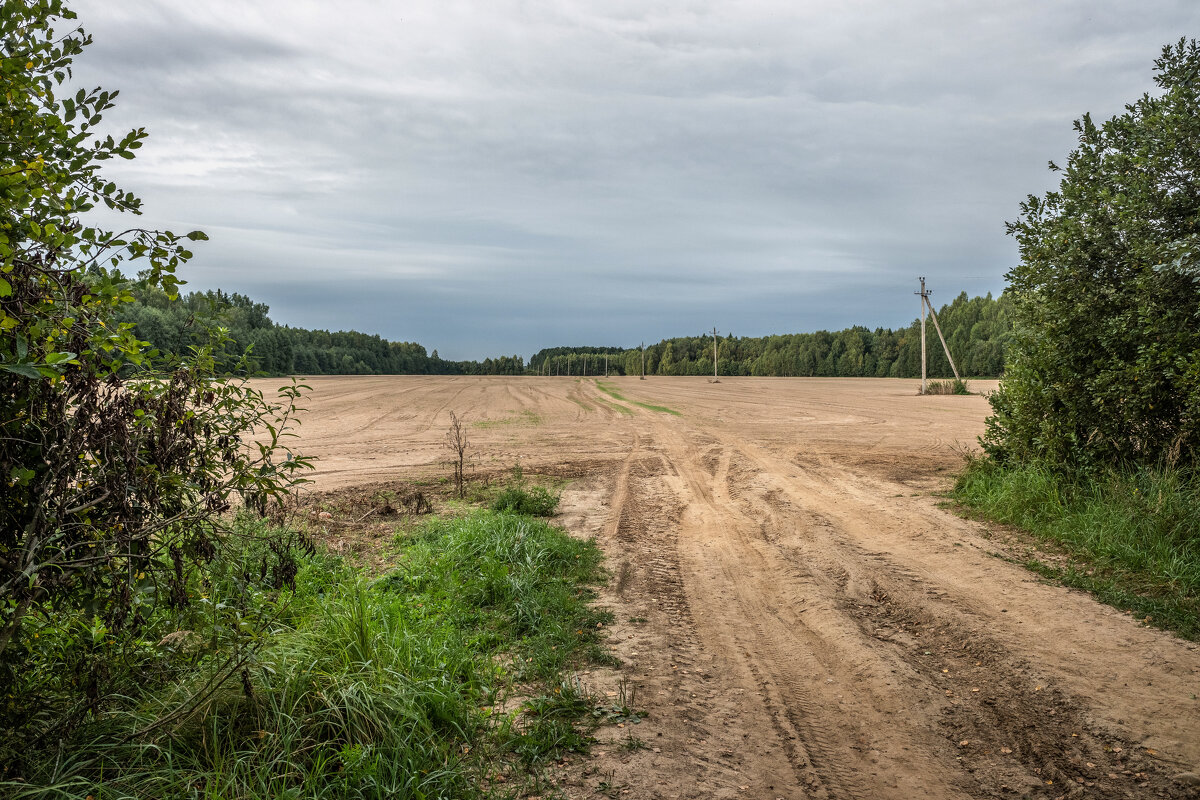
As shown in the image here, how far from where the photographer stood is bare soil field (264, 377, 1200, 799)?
11.6 ft

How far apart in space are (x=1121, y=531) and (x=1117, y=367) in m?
2.14

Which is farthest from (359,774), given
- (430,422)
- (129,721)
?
(430,422)

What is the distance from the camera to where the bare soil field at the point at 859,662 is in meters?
3.52

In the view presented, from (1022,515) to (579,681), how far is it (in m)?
6.53

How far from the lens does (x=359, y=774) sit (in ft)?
10.3

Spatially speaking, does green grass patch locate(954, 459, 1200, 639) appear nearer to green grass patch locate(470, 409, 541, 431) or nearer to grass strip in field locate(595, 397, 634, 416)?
green grass patch locate(470, 409, 541, 431)

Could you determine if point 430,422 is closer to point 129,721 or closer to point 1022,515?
point 1022,515

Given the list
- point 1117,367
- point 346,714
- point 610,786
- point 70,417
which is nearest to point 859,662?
point 610,786

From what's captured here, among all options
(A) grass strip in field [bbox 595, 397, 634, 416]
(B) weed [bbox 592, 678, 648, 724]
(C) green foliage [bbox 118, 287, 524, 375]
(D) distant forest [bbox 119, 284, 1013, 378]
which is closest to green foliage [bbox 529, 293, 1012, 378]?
(D) distant forest [bbox 119, 284, 1013, 378]

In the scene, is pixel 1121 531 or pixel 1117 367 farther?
pixel 1117 367

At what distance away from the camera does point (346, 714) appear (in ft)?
11.5

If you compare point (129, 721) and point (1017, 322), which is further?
point (1017, 322)

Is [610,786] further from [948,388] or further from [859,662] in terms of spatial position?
[948,388]

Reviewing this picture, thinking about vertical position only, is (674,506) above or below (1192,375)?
below
